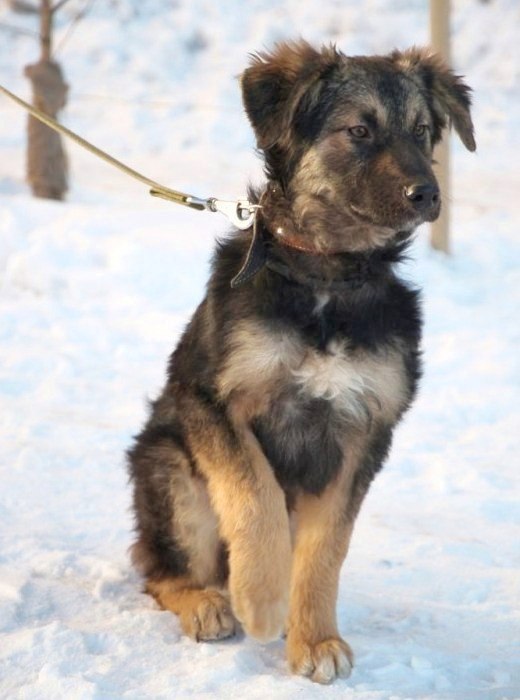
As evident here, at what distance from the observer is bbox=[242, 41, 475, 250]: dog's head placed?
4102 millimetres

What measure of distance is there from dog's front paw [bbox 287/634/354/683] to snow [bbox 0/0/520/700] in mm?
47

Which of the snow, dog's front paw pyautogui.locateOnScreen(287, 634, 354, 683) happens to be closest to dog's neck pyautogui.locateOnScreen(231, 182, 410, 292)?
the snow

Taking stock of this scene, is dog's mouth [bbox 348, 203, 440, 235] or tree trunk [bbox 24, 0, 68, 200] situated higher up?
dog's mouth [bbox 348, 203, 440, 235]

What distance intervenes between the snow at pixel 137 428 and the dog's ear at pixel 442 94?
23.6 inches

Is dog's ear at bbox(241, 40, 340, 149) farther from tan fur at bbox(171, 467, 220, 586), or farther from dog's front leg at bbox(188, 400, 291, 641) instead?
tan fur at bbox(171, 467, 220, 586)

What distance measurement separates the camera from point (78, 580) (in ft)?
14.8

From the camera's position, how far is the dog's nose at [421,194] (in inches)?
152

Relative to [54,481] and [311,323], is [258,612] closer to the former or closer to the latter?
[311,323]

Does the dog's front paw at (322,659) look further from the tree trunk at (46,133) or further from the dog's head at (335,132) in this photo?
the tree trunk at (46,133)

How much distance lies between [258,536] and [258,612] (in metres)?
0.25

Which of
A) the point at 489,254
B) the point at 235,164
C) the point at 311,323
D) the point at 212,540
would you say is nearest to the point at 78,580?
the point at 212,540

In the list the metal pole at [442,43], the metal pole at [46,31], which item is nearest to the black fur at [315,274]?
the metal pole at [442,43]

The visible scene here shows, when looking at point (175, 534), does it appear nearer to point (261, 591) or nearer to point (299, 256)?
point (261, 591)

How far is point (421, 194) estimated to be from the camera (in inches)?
152
